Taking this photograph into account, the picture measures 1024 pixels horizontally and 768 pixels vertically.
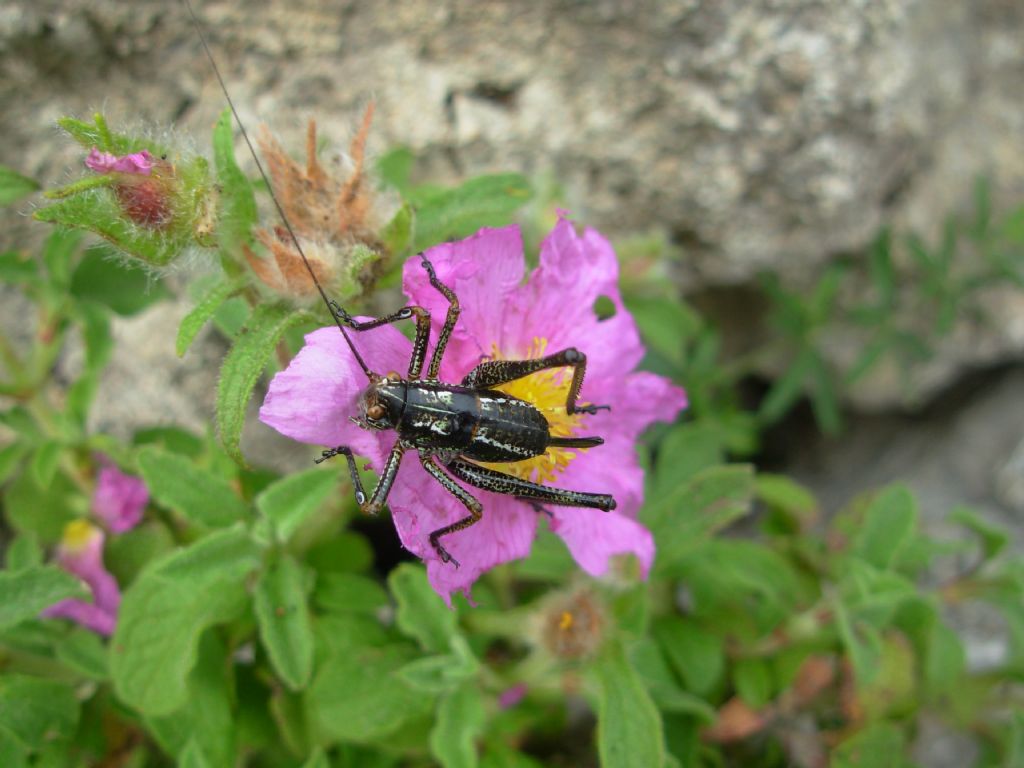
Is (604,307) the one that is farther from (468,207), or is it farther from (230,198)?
(230,198)

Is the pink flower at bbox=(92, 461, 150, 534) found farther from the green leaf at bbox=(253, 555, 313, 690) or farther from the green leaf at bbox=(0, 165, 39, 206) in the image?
the green leaf at bbox=(0, 165, 39, 206)

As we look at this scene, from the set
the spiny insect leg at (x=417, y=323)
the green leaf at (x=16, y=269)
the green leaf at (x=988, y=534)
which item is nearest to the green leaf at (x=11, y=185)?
the green leaf at (x=16, y=269)

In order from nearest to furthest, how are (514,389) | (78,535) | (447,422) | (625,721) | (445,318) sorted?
(447,422) → (445,318) → (625,721) → (514,389) → (78,535)

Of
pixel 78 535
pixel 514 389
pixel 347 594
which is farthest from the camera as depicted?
pixel 78 535

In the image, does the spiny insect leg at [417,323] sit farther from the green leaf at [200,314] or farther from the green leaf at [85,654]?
the green leaf at [85,654]

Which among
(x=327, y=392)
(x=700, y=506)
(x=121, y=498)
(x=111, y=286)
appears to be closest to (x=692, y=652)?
(x=700, y=506)

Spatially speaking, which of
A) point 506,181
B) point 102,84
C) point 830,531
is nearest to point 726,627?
point 830,531
